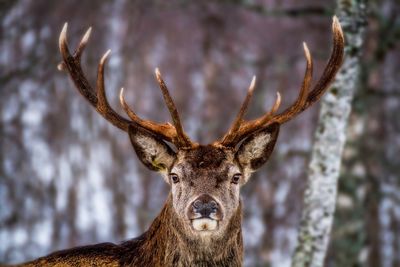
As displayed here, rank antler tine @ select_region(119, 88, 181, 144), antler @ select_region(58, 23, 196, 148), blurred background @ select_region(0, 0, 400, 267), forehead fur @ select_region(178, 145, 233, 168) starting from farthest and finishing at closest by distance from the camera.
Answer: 1. blurred background @ select_region(0, 0, 400, 267)
2. antler tine @ select_region(119, 88, 181, 144)
3. antler @ select_region(58, 23, 196, 148)
4. forehead fur @ select_region(178, 145, 233, 168)

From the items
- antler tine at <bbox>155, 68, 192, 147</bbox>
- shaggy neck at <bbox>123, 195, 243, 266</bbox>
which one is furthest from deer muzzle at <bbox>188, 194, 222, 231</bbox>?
antler tine at <bbox>155, 68, 192, 147</bbox>

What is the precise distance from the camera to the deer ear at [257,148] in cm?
623

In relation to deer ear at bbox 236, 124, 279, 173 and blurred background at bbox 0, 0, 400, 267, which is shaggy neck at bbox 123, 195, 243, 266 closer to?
deer ear at bbox 236, 124, 279, 173

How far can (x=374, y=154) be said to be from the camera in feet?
41.9

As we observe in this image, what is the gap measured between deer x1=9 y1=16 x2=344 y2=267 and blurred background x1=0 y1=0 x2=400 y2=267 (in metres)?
6.61

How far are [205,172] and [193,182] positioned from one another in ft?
0.33

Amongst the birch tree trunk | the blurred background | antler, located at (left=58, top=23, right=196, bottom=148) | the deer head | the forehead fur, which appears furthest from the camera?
the blurred background

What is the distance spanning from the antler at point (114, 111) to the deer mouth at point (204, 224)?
24.5 inches

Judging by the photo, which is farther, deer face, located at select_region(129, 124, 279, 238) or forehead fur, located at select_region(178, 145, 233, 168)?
forehead fur, located at select_region(178, 145, 233, 168)

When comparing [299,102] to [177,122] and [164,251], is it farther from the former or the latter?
[164,251]

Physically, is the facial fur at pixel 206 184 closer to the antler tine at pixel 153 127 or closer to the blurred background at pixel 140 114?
the antler tine at pixel 153 127

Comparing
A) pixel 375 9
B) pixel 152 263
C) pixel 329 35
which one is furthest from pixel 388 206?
pixel 152 263

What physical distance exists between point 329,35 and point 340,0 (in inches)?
180

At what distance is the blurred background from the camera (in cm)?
1394
